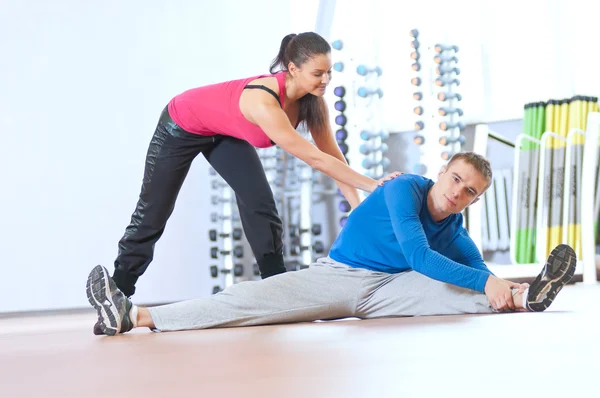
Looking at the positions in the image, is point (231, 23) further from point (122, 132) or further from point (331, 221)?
point (331, 221)

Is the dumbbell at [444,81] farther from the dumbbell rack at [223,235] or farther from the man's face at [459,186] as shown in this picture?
the man's face at [459,186]

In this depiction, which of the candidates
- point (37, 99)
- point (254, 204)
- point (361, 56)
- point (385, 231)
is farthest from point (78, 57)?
point (385, 231)

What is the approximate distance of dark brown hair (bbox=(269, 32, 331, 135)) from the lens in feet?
8.18

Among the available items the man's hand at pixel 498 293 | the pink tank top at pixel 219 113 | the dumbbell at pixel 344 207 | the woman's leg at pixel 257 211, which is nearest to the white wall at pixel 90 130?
the dumbbell at pixel 344 207

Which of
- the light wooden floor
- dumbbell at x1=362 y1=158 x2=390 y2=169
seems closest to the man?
the light wooden floor

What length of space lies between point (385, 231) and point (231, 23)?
410 centimetres

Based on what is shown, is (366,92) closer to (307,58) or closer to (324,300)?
(307,58)

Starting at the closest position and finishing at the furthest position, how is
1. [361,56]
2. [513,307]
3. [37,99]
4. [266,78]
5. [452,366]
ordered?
[452,366]
[513,307]
[266,78]
[37,99]
[361,56]

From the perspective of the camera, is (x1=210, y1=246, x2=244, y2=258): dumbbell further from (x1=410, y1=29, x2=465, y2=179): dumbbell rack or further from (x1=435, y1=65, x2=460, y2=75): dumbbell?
(x1=435, y1=65, x2=460, y2=75): dumbbell

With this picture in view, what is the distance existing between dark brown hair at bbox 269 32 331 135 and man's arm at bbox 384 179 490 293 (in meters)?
0.54

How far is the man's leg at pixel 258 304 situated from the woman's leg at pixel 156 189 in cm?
68

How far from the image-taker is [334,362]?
1.24 m

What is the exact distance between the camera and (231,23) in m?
6.09

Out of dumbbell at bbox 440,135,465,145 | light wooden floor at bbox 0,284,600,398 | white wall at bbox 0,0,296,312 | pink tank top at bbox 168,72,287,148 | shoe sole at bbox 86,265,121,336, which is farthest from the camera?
white wall at bbox 0,0,296,312
